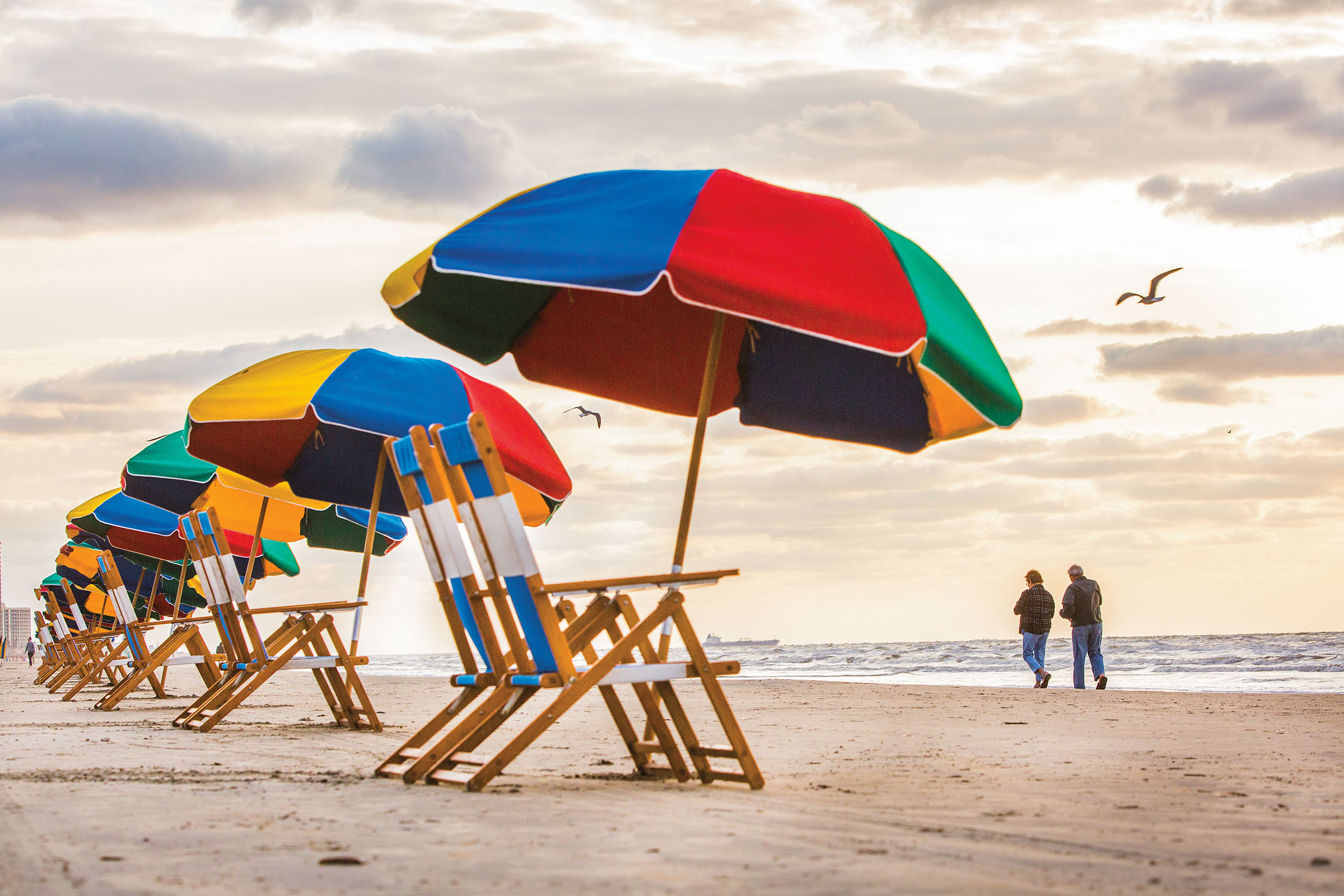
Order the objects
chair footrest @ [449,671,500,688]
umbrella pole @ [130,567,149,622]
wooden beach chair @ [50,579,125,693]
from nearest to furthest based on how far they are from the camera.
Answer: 1. chair footrest @ [449,671,500,688]
2. wooden beach chair @ [50,579,125,693]
3. umbrella pole @ [130,567,149,622]

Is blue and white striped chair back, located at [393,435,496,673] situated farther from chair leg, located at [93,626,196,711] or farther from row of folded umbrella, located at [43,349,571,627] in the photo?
chair leg, located at [93,626,196,711]

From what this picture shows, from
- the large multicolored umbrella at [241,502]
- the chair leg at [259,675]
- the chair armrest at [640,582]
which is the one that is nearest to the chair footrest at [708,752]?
the chair armrest at [640,582]

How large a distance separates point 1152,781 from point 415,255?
3.62 metres

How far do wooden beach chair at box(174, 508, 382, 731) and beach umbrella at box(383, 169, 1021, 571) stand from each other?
234 centimetres

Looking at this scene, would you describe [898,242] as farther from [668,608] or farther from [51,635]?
[51,635]

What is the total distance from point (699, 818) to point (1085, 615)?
35.8 feet

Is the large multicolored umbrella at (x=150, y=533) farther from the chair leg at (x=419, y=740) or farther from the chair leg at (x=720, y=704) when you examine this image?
the chair leg at (x=720, y=704)

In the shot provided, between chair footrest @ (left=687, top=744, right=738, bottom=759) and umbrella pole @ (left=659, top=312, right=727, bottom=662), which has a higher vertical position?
umbrella pole @ (left=659, top=312, right=727, bottom=662)

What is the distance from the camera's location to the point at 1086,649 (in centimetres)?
1395

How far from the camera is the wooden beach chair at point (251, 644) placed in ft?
24.7

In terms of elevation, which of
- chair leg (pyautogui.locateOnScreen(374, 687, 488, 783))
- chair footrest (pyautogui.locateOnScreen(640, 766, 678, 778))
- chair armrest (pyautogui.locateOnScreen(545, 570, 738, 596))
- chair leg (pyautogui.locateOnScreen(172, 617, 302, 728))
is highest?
chair armrest (pyautogui.locateOnScreen(545, 570, 738, 596))

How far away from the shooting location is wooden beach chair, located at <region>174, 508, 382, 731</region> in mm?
7543

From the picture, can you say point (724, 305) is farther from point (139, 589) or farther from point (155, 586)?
point (139, 589)

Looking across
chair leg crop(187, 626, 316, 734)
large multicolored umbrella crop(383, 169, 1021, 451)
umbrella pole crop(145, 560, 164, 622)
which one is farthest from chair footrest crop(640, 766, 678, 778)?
umbrella pole crop(145, 560, 164, 622)
